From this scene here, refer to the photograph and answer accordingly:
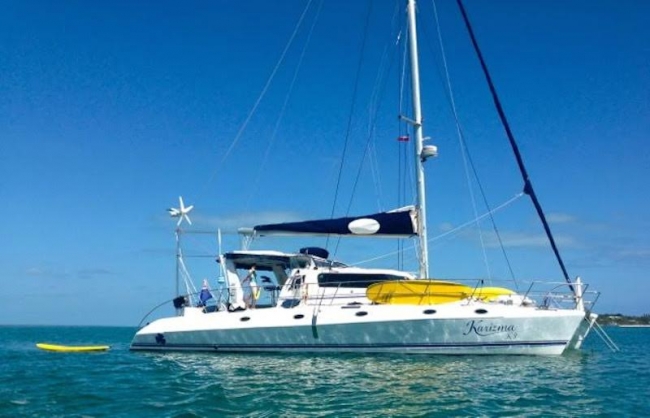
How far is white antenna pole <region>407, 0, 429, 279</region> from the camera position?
19859 mm

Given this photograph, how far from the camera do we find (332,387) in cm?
1211

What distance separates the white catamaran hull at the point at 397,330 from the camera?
53.7 feet

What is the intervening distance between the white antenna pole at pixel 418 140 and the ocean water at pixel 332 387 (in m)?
4.09

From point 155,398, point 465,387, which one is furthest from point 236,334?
point 465,387

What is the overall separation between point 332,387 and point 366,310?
552cm

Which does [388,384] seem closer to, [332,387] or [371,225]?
[332,387]

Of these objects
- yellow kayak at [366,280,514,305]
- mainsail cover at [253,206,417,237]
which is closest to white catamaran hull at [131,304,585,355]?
yellow kayak at [366,280,514,305]

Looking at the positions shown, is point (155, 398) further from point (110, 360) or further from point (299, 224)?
point (299, 224)

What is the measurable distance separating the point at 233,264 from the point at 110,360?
199 inches

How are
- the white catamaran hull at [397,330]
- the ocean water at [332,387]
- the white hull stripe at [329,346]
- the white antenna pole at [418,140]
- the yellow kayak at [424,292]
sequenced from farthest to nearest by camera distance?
the white antenna pole at [418,140] → the yellow kayak at [424,292] → the white hull stripe at [329,346] → the white catamaran hull at [397,330] → the ocean water at [332,387]

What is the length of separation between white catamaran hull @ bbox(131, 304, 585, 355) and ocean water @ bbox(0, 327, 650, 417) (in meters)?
0.47

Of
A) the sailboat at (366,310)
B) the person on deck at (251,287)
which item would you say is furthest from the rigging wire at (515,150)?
the person on deck at (251,287)

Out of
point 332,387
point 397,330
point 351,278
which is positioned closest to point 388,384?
point 332,387

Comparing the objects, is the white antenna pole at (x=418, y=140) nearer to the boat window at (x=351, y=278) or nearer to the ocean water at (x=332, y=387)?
the boat window at (x=351, y=278)
